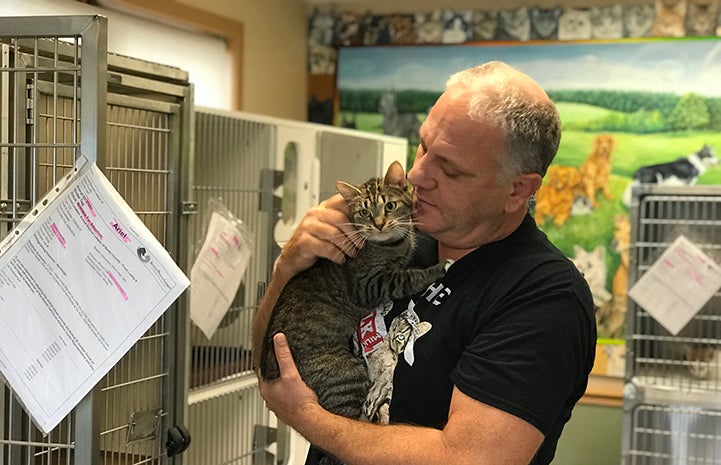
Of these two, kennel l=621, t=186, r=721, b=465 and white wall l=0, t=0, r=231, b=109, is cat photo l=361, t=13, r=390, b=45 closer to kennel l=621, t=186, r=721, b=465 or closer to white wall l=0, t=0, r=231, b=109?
white wall l=0, t=0, r=231, b=109

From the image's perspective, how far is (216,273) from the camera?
6.16 feet

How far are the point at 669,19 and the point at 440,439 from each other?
2.67 m

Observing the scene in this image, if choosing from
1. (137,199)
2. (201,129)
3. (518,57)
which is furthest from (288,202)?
(518,57)

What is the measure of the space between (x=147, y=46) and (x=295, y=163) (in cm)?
85

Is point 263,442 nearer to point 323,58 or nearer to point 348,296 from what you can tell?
point 348,296

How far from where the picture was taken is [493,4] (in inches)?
139

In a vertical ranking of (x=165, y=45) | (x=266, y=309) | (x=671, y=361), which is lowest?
(x=671, y=361)

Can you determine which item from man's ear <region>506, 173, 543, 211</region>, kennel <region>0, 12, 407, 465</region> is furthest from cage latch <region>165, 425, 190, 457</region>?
man's ear <region>506, 173, 543, 211</region>

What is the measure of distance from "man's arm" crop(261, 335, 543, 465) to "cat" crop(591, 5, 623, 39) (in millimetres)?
2559

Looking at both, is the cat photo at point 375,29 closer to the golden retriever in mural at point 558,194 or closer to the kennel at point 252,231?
the golden retriever in mural at point 558,194

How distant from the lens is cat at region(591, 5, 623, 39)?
337 cm

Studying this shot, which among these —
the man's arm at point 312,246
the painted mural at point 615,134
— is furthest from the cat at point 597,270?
the man's arm at point 312,246

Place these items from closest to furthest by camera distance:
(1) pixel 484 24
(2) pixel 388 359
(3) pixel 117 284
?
(3) pixel 117 284 < (2) pixel 388 359 < (1) pixel 484 24

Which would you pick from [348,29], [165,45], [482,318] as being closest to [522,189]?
[482,318]
